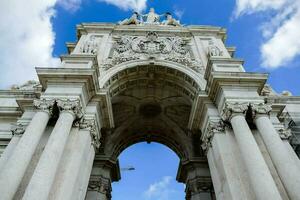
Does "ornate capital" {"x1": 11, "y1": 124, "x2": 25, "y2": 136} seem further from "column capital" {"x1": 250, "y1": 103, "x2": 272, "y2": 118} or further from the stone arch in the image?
"column capital" {"x1": 250, "y1": 103, "x2": 272, "y2": 118}

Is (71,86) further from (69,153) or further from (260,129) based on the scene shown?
(260,129)

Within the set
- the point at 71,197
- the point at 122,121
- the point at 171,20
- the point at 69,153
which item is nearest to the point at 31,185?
the point at 71,197

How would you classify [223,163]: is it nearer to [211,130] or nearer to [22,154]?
[211,130]

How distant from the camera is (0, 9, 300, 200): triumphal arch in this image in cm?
969

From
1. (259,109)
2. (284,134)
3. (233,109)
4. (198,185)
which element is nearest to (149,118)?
(198,185)

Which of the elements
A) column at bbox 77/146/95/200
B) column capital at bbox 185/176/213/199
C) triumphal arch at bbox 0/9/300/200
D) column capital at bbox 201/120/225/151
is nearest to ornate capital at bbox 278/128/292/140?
triumphal arch at bbox 0/9/300/200

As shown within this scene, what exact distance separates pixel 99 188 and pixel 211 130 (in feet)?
27.2

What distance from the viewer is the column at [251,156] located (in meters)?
8.70

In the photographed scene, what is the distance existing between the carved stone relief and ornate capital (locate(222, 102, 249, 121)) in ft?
14.9

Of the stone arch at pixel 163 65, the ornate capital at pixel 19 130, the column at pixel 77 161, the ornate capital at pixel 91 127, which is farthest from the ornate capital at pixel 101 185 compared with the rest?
the stone arch at pixel 163 65

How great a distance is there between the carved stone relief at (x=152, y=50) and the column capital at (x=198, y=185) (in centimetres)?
725

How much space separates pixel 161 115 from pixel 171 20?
8.43m

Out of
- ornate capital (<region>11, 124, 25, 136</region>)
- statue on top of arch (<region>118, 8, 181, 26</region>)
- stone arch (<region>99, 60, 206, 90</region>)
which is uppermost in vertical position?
statue on top of arch (<region>118, 8, 181, 26</region>)

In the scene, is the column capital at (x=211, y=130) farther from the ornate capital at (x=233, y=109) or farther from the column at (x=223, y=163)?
the ornate capital at (x=233, y=109)
